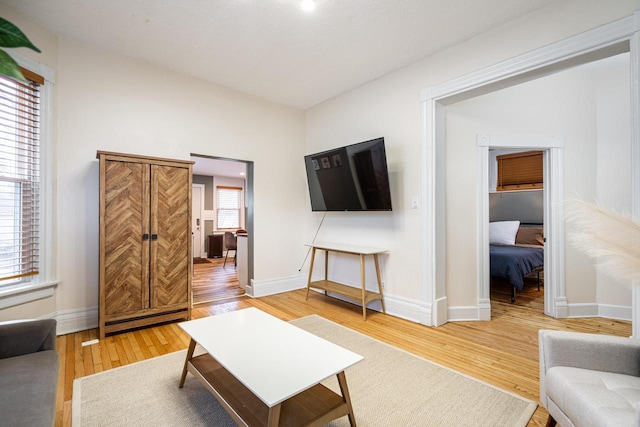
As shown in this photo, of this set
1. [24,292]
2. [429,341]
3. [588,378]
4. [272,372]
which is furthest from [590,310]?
[24,292]

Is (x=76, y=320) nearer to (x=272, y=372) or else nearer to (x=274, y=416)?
(x=272, y=372)

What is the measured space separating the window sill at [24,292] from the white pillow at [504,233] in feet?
19.9

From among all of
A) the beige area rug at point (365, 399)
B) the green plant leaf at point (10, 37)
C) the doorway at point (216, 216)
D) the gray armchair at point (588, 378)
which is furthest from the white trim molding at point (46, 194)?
the gray armchair at point (588, 378)

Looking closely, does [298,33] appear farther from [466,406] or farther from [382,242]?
[466,406]

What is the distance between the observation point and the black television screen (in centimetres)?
333

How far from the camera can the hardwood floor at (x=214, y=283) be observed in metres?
4.22

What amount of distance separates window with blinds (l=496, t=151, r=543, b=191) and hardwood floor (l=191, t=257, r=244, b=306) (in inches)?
207

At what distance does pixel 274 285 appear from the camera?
14.4ft

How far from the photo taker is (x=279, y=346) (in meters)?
1.71

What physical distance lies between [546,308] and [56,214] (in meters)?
5.41

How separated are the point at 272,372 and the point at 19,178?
2845 mm

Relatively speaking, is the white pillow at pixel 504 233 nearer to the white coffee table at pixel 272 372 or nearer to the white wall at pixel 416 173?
the white wall at pixel 416 173

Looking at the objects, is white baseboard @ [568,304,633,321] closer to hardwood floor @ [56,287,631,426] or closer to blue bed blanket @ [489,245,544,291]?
hardwood floor @ [56,287,631,426]

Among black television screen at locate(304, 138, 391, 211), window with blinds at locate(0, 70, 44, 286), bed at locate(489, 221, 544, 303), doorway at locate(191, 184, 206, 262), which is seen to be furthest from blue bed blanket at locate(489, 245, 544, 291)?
doorway at locate(191, 184, 206, 262)
